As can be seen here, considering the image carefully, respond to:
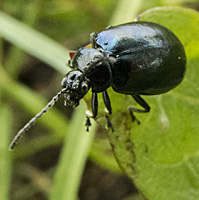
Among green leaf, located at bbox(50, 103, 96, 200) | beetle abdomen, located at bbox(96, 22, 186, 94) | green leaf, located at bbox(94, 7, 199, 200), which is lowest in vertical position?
green leaf, located at bbox(50, 103, 96, 200)

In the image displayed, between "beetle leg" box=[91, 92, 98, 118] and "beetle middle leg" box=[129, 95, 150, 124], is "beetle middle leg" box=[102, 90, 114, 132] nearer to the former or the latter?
"beetle leg" box=[91, 92, 98, 118]

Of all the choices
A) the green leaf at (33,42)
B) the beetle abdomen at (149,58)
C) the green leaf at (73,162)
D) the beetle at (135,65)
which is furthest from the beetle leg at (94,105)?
the green leaf at (33,42)

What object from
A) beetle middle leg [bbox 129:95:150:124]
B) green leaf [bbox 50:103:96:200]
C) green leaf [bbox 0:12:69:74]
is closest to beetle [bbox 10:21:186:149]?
beetle middle leg [bbox 129:95:150:124]

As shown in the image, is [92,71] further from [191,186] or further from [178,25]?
[191,186]

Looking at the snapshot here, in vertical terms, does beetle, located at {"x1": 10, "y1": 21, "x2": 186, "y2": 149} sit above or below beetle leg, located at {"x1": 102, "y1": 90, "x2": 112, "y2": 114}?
above

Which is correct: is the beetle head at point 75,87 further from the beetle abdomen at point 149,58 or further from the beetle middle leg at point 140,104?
the beetle middle leg at point 140,104

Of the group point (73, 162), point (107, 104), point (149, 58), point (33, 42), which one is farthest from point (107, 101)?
point (33, 42)

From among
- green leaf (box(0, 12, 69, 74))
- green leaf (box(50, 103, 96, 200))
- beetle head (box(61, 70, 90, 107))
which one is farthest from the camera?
green leaf (box(0, 12, 69, 74))

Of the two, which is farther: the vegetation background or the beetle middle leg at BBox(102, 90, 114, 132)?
the vegetation background
